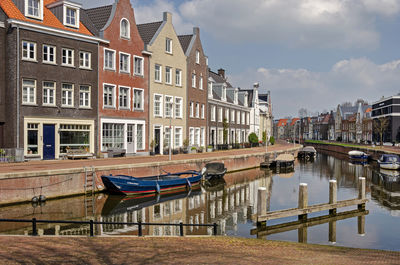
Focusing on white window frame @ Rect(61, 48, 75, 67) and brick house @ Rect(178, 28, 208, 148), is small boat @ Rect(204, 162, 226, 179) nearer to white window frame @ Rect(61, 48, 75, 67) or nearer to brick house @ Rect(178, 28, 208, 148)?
brick house @ Rect(178, 28, 208, 148)

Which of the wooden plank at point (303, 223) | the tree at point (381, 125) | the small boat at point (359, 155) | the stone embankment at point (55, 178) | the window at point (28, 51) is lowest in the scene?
the wooden plank at point (303, 223)

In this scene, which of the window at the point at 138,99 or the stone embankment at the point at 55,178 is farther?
the window at the point at 138,99

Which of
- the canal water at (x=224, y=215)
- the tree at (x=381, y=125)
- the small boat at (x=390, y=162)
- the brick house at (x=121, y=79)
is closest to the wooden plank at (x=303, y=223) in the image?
the canal water at (x=224, y=215)

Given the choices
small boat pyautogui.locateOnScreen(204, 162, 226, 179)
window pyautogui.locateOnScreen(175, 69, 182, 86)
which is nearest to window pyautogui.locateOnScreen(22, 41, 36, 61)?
small boat pyautogui.locateOnScreen(204, 162, 226, 179)

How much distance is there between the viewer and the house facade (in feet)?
144

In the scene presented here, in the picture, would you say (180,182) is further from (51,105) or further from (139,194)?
(51,105)

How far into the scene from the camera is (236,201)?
27891 mm

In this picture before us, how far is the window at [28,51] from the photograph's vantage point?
30722 millimetres

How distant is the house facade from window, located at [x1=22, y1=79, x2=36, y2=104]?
14.4 meters

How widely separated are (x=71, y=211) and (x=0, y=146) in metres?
13.3

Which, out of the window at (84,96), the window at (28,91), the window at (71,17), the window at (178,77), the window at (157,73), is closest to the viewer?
the window at (28,91)

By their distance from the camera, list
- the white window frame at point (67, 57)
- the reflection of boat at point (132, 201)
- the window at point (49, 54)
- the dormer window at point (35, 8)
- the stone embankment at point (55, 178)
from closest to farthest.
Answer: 1. the stone embankment at point (55, 178)
2. the reflection of boat at point (132, 201)
3. the dormer window at point (35, 8)
4. the window at point (49, 54)
5. the white window frame at point (67, 57)

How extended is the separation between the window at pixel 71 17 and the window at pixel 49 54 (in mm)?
3307

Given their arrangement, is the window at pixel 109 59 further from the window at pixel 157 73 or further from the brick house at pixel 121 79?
the window at pixel 157 73
